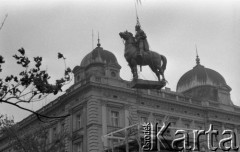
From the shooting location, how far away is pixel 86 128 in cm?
4903

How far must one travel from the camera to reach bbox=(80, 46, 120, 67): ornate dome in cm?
5453

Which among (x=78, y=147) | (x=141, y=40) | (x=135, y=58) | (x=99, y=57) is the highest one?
(x=99, y=57)

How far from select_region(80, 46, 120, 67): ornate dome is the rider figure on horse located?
33.5 meters

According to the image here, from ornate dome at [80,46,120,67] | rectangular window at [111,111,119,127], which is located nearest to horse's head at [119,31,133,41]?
rectangular window at [111,111,119,127]

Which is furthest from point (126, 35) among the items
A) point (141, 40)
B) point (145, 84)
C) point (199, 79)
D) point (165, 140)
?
point (199, 79)

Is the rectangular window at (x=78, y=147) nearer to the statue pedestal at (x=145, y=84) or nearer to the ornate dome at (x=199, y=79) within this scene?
the ornate dome at (x=199, y=79)

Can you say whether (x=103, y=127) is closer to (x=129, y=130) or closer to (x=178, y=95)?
(x=178, y=95)

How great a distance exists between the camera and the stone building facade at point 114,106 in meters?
49.2

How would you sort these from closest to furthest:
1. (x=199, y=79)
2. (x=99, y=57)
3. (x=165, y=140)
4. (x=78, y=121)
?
(x=165, y=140), (x=78, y=121), (x=99, y=57), (x=199, y=79)

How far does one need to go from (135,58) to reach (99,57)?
3487 centimetres

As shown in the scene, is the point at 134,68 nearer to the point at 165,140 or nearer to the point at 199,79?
the point at 165,140

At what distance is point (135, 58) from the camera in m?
20.0

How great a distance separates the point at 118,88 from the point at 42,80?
37537mm

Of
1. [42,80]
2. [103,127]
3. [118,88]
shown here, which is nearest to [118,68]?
[118,88]
